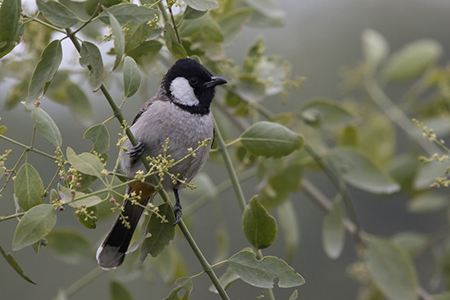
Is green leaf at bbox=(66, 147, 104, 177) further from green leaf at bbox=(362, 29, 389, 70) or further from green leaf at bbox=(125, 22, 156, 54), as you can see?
green leaf at bbox=(362, 29, 389, 70)

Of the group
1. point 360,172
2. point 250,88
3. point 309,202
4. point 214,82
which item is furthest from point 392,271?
point 309,202

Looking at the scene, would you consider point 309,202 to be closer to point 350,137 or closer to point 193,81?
point 350,137

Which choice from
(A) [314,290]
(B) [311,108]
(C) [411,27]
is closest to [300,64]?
(C) [411,27]

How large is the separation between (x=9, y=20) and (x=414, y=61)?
2.37 m

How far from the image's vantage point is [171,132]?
1951mm

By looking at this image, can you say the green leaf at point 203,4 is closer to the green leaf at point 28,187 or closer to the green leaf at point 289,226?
Answer: the green leaf at point 28,187

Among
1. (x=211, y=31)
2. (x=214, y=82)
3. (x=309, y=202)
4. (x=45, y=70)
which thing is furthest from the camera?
(x=309, y=202)

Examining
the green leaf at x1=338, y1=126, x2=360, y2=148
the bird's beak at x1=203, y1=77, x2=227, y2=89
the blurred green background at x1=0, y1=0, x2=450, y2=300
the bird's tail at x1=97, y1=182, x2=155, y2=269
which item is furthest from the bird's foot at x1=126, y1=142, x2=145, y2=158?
the blurred green background at x1=0, y1=0, x2=450, y2=300

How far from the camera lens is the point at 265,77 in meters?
2.07

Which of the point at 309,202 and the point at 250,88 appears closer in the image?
the point at 250,88

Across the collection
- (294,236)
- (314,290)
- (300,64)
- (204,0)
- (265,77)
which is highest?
(204,0)

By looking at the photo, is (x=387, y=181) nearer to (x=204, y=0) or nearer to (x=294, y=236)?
(x=294, y=236)

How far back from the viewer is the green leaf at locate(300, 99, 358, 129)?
2.24m

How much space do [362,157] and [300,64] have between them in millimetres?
5327
